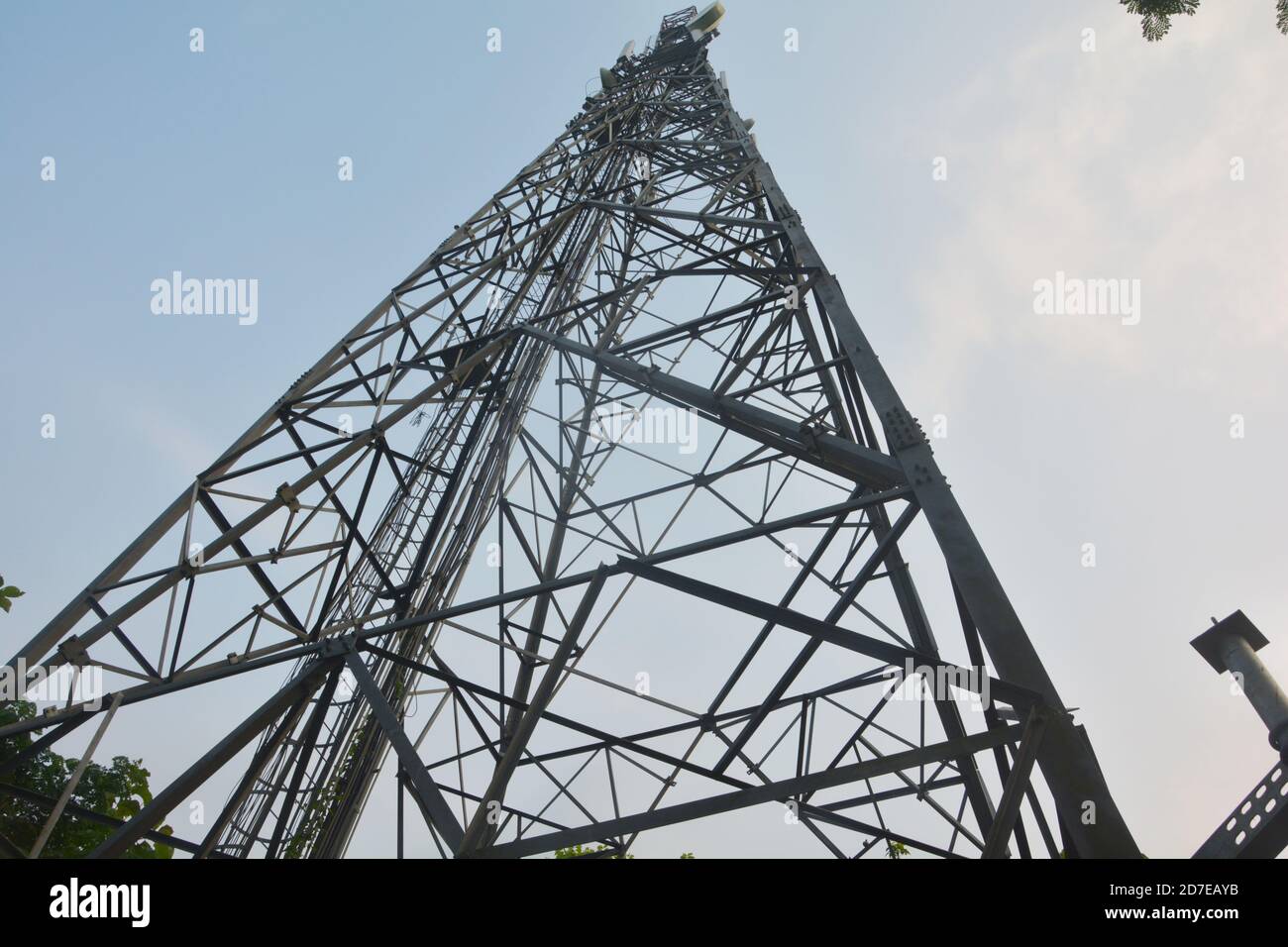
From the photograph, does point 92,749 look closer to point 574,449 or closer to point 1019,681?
point 574,449

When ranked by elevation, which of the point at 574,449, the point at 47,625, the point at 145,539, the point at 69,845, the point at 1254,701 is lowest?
the point at 69,845

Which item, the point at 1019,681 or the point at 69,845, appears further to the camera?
the point at 69,845

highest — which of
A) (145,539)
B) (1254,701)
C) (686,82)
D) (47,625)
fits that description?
(686,82)

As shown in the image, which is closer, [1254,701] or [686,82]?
[1254,701]

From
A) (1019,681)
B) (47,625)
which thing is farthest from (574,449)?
(1019,681)

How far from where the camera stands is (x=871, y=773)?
4.77 meters

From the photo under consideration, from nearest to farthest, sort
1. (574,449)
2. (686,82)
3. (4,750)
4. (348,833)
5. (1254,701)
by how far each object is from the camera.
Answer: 1. (1254,701)
2. (348,833)
3. (574,449)
4. (4,750)
5. (686,82)

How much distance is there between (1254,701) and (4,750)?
13.5 m

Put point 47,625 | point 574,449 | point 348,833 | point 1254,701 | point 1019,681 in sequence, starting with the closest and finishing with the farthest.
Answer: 1. point 1254,701
2. point 1019,681
3. point 47,625
4. point 348,833
5. point 574,449

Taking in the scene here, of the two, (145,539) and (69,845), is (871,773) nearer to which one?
(145,539)
